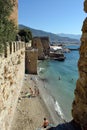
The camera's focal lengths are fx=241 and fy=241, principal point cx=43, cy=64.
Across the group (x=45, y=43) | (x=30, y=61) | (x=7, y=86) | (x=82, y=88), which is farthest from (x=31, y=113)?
(x=45, y=43)

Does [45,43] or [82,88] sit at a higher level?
[82,88]

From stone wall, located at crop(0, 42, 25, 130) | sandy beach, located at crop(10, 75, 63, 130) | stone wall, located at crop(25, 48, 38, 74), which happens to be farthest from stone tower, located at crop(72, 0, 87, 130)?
stone wall, located at crop(25, 48, 38, 74)

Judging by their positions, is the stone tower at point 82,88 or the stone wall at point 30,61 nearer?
the stone tower at point 82,88

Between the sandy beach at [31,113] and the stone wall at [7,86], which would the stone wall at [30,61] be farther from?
the stone wall at [7,86]

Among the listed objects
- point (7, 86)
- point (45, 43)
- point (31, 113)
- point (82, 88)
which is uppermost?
point (82, 88)

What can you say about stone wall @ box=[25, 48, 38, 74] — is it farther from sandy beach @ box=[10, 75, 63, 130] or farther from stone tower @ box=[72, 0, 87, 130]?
stone tower @ box=[72, 0, 87, 130]

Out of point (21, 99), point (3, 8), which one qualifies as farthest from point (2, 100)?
point (21, 99)

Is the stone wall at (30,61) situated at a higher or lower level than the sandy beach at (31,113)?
higher

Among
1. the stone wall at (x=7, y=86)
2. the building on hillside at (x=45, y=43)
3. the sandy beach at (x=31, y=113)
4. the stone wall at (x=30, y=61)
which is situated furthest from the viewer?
the building on hillside at (x=45, y=43)

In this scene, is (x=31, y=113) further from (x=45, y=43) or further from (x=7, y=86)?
(x=45, y=43)

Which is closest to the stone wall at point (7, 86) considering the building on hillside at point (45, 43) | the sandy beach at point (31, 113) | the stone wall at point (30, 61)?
the sandy beach at point (31, 113)

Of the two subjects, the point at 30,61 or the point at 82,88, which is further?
the point at 30,61

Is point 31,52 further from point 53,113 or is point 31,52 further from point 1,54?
point 1,54

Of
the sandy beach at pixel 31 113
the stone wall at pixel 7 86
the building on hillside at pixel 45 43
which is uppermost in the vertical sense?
the stone wall at pixel 7 86
